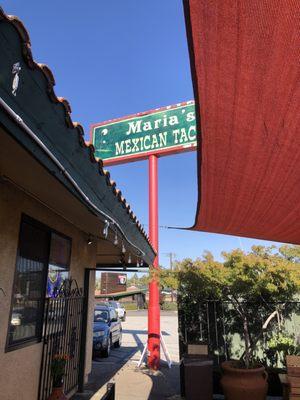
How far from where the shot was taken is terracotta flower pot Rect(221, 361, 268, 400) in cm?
582

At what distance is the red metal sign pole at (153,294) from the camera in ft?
30.7

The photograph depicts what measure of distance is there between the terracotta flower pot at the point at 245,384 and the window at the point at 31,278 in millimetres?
3350

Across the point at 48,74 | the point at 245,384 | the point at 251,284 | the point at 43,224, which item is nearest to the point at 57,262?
the point at 43,224

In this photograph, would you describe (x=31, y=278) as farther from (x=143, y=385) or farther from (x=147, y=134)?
(x=147, y=134)

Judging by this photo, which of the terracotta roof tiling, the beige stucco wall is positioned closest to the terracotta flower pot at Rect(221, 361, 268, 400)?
the beige stucco wall

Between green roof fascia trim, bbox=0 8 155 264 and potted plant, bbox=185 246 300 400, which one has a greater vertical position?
green roof fascia trim, bbox=0 8 155 264

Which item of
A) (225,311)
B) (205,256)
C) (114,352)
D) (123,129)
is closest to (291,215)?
(205,256)

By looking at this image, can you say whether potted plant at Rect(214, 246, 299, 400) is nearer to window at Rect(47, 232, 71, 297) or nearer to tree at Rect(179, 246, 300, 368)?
tree at Rect(179, 246, 300, 368)

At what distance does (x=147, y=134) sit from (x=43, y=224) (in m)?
5.51

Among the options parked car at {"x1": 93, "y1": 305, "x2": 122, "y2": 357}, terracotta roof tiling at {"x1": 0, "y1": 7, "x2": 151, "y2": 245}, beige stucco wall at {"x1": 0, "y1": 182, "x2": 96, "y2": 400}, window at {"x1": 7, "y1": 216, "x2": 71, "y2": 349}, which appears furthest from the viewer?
parked car at {"x1": 93, "y1": 305, "x2": 122, "y2": 357}

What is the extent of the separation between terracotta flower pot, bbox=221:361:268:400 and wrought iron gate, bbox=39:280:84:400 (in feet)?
9.17

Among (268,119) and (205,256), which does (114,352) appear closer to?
(205,256)

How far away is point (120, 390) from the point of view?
7340 mm

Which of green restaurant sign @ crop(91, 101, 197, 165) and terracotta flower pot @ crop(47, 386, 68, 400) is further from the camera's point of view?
green restaurant sign @ crop(91, 101, 197, 165)
